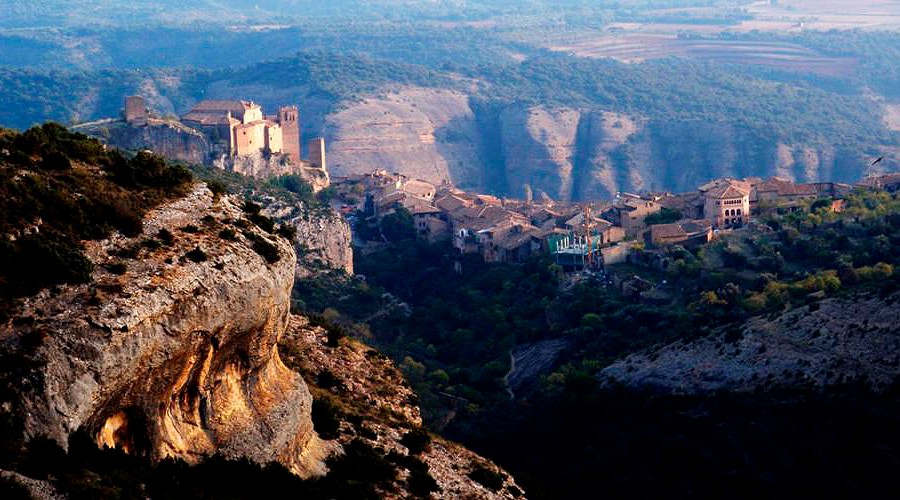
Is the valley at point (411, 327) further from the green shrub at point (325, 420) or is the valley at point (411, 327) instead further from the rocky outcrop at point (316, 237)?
the rocky outcrop at point (316, 237)

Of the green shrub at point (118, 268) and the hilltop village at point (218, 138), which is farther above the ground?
the green shrub at point (118, 268)

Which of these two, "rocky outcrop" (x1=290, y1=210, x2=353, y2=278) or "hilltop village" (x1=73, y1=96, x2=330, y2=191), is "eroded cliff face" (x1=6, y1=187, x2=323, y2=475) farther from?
"hilltop village" (x1=73, y1=96, x2=330, y2=191)

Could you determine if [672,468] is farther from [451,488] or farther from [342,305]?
[342,305]

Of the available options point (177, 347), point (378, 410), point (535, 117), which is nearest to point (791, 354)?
point (378, 410)

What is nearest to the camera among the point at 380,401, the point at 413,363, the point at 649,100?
the point at 380,401

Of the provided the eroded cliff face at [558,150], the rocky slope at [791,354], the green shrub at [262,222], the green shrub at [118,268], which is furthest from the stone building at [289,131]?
the green shrub at [118,268]

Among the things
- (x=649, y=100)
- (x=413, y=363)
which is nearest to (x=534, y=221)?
(x=413, y=363)

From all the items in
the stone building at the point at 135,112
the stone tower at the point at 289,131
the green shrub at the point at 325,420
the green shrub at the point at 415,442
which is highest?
the green shrub at the point at 325,420

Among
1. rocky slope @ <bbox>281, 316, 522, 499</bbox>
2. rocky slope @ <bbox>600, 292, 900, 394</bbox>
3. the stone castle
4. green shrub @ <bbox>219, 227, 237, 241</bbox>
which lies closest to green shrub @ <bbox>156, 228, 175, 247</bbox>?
green shrub @ <bbox>219, 227, 237, 241</bbox>
